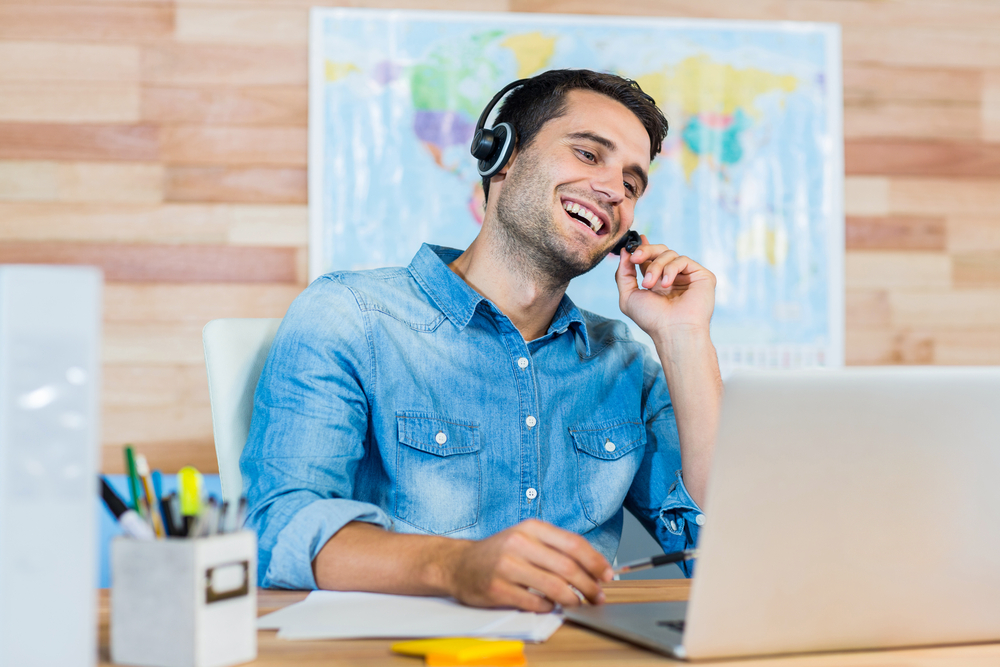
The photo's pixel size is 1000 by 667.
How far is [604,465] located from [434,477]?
0.90 ft

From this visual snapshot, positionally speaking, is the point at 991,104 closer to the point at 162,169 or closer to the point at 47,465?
the point at 162,169

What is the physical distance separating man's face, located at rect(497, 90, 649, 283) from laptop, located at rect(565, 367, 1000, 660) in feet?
2.60

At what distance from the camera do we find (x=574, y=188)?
137 centimetres

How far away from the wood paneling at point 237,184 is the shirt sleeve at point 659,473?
1213mm

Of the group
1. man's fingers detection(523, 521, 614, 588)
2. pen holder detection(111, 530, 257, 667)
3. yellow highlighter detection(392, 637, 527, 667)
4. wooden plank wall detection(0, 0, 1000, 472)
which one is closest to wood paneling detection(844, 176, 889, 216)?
wooden plank wall detection(0, 0, 1000, 472)

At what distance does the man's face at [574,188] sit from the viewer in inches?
53.1

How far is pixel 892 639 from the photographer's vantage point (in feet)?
2.11

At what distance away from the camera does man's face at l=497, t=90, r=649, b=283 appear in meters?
1.35

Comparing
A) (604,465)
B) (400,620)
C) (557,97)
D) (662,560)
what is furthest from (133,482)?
(557,97)

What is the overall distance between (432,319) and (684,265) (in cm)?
43

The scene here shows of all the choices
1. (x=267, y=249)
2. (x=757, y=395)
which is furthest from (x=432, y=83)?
(x=757, y=395)

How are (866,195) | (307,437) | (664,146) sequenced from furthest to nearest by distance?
1. (866,195)
2. (664,146)
3. (307,437)

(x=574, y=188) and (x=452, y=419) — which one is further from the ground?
(x=574, y=188)

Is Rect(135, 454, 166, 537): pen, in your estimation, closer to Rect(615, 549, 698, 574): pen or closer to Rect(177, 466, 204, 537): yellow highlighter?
Rect(177, 466, 204, 537): yellow highlighter
